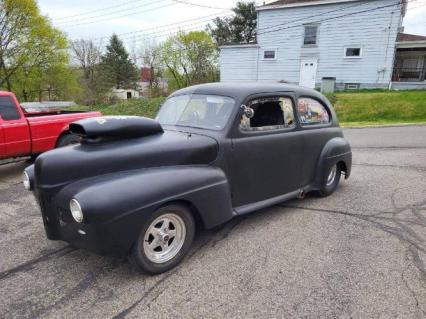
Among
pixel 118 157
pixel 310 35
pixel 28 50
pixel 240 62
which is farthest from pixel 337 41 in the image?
pixel 28 50

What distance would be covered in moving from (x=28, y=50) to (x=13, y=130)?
25.3 meters

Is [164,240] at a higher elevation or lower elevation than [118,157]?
lower

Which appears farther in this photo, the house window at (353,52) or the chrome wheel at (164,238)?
the house window at (353,52)

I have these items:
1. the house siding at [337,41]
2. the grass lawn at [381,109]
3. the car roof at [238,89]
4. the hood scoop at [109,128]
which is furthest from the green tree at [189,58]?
the hood scoop at [109,128]

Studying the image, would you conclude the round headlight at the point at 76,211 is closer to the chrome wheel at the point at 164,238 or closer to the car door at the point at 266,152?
the chrome wheel at the point at 164,238

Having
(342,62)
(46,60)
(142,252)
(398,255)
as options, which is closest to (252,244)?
(142,252)

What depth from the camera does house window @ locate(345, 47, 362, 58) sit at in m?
22.0

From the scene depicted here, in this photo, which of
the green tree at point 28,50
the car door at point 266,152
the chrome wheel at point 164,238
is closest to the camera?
the chrome wheel at point 164,238

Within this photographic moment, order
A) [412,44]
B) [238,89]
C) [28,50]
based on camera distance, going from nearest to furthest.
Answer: [238,89] → [412,44] → [28,50]

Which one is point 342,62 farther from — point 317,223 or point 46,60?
point 46,60

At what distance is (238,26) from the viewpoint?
143 feet

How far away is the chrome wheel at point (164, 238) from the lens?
2928 millimetres

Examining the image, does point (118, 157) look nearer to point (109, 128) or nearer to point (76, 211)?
point (109, 128)

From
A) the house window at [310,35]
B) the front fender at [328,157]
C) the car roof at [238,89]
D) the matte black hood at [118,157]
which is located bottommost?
the front fender at [328,157]
